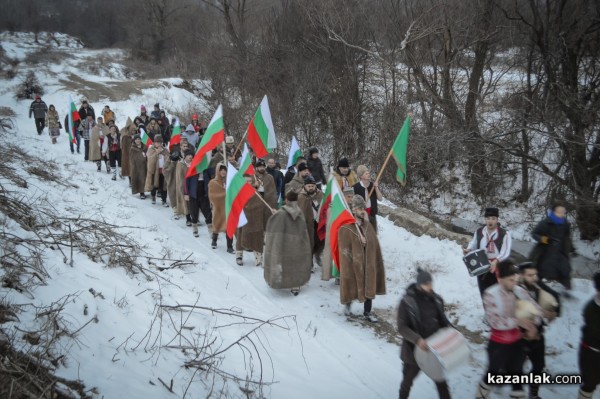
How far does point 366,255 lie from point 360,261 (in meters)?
0.13

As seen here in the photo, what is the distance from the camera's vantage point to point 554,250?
6.12 metres

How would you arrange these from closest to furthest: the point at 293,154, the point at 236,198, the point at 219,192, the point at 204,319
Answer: the point at 204,319 → the point at 236,198 → the point at 219,192 → the point at 293,154

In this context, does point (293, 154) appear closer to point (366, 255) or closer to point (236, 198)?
point (236, 198)

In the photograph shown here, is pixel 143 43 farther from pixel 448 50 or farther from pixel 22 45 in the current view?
pixel 448 50

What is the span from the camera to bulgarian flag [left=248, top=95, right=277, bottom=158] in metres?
10.3

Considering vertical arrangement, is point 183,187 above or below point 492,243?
above

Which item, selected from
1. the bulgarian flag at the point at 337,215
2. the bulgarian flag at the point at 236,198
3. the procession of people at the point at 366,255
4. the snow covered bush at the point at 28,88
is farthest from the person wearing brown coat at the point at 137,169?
the snow covered bush at the point at 28,88

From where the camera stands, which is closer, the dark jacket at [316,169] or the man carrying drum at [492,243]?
the man carrying drum at [492,243]

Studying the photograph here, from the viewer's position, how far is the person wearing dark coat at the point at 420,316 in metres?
4.29

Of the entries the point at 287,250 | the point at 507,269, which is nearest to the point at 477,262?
the point at 507,269

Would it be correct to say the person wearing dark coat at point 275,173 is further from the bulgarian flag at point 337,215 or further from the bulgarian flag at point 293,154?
the bulgarian flag at point 337,215

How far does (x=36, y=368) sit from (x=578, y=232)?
545 inches

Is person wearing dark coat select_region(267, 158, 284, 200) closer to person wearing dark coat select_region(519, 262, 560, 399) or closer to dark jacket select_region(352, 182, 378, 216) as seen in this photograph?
dark jacket select_region(352, 182, 378, 216)

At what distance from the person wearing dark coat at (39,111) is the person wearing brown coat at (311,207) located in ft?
53.5
